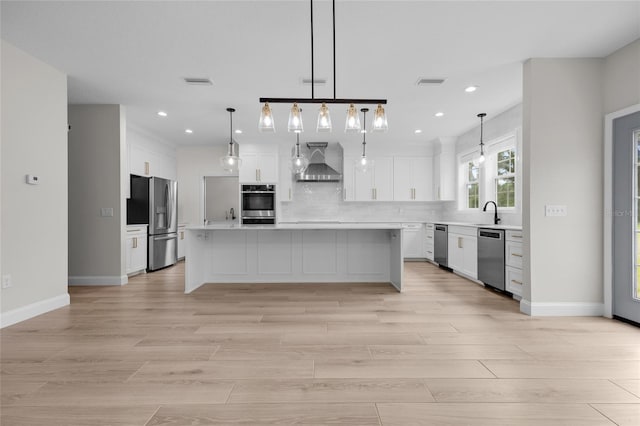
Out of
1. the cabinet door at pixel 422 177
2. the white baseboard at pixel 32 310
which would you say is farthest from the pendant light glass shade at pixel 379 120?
the cabinet door at pixel 422 177

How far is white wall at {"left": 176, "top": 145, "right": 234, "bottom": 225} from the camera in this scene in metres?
7.34

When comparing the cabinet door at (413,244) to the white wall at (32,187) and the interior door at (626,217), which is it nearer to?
the interior door at (626,217)

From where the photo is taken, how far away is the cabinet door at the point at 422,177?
7.17 m

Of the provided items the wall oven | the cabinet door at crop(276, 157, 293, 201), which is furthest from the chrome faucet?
the wall oven

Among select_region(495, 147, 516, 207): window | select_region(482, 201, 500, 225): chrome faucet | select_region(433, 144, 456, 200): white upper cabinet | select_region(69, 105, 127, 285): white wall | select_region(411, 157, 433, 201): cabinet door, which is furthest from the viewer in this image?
select_region(411, 157, 433, 201): cabinet door

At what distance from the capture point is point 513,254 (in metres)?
3.82

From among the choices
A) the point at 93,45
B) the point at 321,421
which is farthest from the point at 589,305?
the point at 93,45

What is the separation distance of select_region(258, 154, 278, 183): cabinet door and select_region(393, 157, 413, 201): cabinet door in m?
2.55

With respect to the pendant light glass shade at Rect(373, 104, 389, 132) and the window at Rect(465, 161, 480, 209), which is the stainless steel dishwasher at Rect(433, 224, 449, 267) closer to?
the window at Rect(465, 161, 480, 209)

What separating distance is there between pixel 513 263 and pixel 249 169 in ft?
16.8

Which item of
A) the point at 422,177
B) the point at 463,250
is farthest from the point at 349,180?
the point at 463,250

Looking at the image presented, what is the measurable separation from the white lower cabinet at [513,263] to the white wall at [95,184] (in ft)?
16.3

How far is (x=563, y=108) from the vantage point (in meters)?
3.23

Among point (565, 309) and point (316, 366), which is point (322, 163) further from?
point (316, 366)
